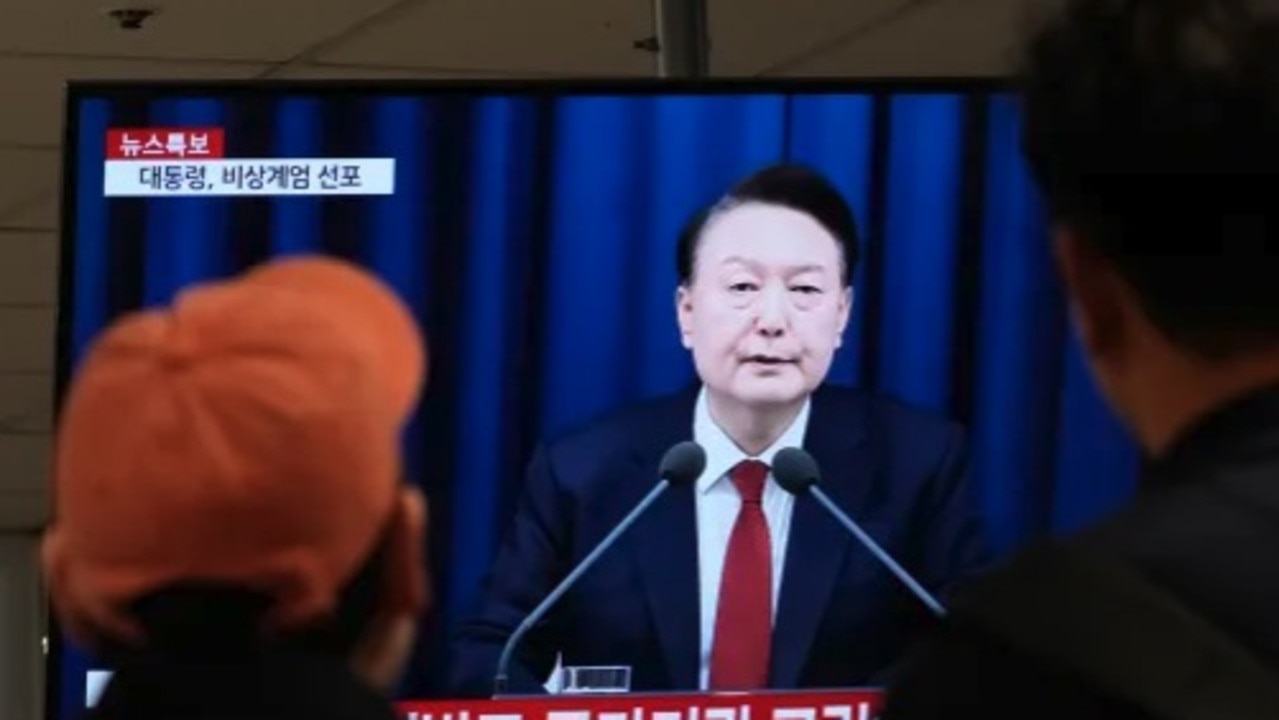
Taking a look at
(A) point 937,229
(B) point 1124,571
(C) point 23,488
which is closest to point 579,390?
(A) point 937,229

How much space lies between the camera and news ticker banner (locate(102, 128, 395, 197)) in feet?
10.9

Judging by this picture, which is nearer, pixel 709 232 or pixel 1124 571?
pixel 1124 571

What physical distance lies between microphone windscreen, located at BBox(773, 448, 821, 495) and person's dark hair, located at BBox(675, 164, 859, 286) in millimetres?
224

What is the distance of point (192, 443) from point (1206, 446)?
0.47 meters

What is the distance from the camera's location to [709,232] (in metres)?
3.34

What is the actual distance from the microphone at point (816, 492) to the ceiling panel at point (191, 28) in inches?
105

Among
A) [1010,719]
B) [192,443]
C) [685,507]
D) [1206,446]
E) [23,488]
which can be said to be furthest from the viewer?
[23,488]

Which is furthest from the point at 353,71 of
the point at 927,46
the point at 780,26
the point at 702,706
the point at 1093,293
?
the point at 1093,293

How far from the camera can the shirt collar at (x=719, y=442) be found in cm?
329

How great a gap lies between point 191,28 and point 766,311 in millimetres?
2916

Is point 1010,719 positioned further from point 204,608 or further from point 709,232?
point 709,232

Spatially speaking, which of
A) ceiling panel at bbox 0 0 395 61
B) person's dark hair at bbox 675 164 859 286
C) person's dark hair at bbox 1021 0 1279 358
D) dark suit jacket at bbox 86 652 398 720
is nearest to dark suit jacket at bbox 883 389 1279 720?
person's dark hair at bbox 1021 0 1279 358
